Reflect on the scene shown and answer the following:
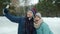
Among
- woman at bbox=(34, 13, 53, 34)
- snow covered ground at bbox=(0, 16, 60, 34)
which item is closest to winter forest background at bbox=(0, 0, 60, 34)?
snow covered ground at bbox=(0, 16, 60, 34)

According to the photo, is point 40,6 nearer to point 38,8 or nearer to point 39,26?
point 38,8

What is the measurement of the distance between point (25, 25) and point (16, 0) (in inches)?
234

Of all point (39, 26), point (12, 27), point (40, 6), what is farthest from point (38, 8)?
point (39, 26)

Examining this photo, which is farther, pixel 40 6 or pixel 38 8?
pixel 40 6

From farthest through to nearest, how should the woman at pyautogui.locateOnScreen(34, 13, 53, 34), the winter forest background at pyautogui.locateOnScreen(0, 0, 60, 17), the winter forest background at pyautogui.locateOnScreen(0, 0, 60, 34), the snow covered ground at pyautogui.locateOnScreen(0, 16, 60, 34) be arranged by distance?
the winter forest background at pyautogui.locateOnScreen(0, 0, 60, 17) < the winter forest background at pyautogui.locateOnScreen(0, 0, 60, 34) < the snow covered ground at pyautogui.locateOnScreen(0, 16, 60, 34) < the woman at pyautogui.locateOnScreen(34, 13, 53, 34)

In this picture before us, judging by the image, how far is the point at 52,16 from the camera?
993 centimetres

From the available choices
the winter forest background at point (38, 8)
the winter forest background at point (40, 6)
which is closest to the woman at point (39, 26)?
the winter forest background at point (38, 8)

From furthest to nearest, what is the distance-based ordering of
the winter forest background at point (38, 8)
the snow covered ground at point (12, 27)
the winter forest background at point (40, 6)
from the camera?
1. the winter forest background at point (40, 6)
2. the winter forest background at point (38, 8)
3. the snow covered ground at point (12, 27)

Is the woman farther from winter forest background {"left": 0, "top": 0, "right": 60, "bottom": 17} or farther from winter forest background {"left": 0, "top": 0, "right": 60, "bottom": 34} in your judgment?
winter forest background {"left": 0, "top": 0, "right": 60, "bottom": 17}

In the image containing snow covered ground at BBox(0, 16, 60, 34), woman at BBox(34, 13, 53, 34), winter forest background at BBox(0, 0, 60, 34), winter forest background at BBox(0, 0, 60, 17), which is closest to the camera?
woman at BBox(34, 13, 53, 34)

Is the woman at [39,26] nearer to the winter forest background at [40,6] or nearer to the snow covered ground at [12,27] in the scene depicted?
the snow covered ground at [12,27]

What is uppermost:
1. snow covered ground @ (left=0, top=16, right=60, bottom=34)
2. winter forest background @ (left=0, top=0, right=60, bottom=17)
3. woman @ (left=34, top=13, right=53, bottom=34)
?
winter forest background @ (left=0, top=0, right=60, bottom=17)

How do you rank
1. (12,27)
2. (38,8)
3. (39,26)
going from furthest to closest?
(38,8)
(12,27)
(39,26)

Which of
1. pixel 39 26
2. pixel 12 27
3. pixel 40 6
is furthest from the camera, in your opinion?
pixel 40 6
